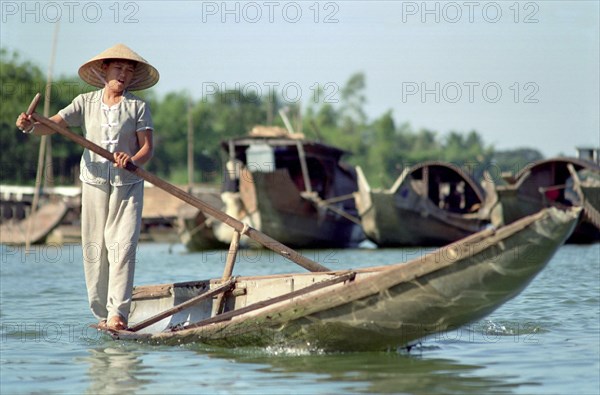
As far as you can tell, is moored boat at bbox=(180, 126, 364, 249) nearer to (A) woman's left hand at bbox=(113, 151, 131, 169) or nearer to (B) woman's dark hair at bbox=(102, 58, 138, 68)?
(B) woman's dark hair at bbox=(102, 58, 138, 68)

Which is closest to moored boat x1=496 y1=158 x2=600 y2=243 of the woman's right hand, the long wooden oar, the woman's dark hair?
the long wooden oar

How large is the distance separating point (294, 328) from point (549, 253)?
1.64 m

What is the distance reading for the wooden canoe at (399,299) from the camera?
5371mm

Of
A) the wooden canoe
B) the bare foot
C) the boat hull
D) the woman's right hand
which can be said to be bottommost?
the boat hull

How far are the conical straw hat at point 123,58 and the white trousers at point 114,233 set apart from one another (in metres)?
0.76

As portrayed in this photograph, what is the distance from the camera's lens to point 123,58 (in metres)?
6.72

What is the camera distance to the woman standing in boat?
671 cm

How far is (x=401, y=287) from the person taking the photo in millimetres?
5688

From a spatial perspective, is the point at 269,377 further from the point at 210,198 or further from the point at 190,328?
the point at 210,198

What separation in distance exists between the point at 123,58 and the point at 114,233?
118 cm

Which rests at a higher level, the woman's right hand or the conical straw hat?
the conical straw hat

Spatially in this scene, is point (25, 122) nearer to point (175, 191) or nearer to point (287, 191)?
point (175, 191)

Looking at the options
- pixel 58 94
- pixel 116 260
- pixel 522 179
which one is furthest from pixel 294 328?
pixel 58 94

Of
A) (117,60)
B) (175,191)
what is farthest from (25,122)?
(175,191)
